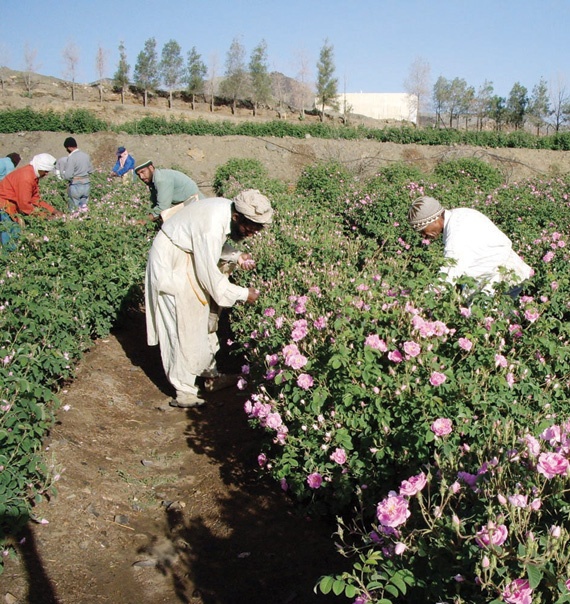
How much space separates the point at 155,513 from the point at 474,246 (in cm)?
244

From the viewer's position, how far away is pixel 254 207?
3.73 meters

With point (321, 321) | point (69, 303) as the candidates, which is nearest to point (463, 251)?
point (321, 321)

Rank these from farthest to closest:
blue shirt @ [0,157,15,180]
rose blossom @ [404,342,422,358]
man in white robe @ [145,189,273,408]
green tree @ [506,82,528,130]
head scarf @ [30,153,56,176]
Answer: green tree @ [506,82,528,130] < blue shirt @ [0,157,15,180] < head scarf @ [30,153,56,176] < man in white robe @ [145,189,273,408] < rose blossom @ [404,342,422,358]

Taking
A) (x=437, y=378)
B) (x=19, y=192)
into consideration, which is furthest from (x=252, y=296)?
(x=19, y=192)

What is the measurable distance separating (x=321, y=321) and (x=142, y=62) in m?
45.9

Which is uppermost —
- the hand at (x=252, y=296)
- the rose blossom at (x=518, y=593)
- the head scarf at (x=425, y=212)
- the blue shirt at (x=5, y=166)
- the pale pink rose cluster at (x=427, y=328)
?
the blue shirt at (x=5, y=166)

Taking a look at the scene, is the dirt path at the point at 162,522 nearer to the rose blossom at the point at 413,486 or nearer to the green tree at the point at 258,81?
the rose blossom at the point at 413,486

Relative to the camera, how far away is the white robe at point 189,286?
4.07 metres

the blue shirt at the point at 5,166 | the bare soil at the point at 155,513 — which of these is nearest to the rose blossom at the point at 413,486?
the bare soil at the point at 155,513

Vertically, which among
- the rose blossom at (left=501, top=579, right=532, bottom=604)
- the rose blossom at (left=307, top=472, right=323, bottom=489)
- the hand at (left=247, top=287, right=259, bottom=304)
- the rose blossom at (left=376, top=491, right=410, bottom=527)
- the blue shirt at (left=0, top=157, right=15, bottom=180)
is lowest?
the rose blossom at (left=307, top=472, right=323, bottom=489)

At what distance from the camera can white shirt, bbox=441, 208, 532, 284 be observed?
372 cm

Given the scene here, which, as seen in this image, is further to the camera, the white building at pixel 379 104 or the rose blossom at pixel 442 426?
the white building at pixel 379 104

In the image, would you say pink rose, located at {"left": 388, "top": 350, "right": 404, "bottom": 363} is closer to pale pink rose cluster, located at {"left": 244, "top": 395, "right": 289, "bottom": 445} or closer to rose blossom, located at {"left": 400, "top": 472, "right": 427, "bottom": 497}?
pale pink rose cluster, located at {"left": 244, "top": 395, "right": 289, "bottom": 445}

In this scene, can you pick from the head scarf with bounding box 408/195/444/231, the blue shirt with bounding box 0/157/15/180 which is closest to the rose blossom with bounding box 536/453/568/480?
the head scarf with bounding box 408/195/444/231
